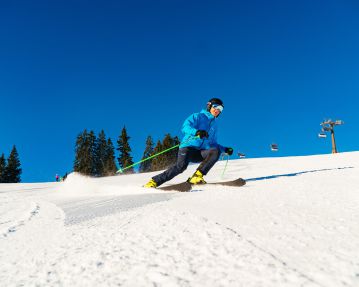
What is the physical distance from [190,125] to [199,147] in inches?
21.7

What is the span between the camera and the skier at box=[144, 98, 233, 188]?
21.3 ft

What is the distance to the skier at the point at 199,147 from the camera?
648 cm

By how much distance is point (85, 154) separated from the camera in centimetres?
5425

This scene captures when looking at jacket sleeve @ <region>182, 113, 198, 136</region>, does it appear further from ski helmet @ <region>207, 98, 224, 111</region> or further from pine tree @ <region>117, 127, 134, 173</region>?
pine tree @ <region>117, 127, 134, 173</region>

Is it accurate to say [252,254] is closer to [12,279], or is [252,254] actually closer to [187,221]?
[187,221]

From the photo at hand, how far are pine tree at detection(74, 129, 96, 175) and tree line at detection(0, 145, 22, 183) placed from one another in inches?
394

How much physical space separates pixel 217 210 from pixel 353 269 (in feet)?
5.14

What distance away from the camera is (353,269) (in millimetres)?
1271

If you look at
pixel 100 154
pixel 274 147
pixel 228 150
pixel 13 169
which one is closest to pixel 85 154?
pixel 100 154

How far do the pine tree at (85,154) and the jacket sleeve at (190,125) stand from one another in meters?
48.2

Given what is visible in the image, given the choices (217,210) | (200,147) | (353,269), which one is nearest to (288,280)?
(353,269)

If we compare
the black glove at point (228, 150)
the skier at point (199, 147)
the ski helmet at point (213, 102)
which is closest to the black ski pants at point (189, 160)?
the skier at point (199, 147)

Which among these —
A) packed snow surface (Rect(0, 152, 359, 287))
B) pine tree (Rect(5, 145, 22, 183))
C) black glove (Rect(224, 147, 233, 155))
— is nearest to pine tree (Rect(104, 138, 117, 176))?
pine tree (Rect(5, 145, 22, 183))

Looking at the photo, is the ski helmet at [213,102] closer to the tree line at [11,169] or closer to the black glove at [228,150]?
the black glove at [228,150]
